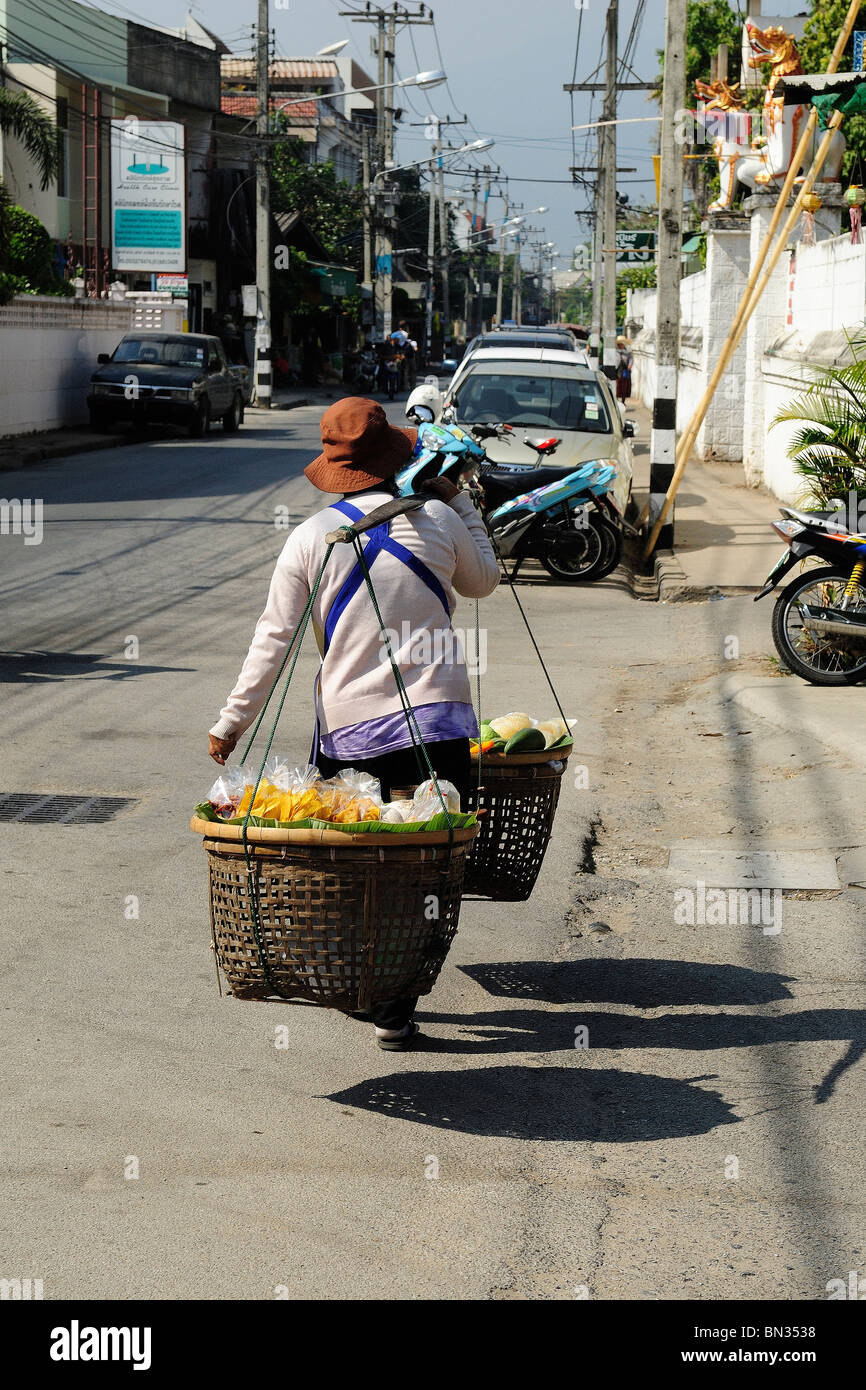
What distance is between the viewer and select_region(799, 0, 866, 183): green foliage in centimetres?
3256

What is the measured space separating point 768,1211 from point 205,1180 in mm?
1321

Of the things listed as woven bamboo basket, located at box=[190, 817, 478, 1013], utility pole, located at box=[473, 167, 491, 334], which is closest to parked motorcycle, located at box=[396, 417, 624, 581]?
woven bamboo basket, located at box=[190, 817, 478, 1013]

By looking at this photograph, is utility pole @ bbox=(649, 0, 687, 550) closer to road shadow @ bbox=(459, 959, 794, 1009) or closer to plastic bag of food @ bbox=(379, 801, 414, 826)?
road shadow @ bbox=(459, 959, 794, 1009)

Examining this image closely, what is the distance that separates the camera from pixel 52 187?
4081 cm

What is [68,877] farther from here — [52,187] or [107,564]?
[52,187]

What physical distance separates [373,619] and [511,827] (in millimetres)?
870

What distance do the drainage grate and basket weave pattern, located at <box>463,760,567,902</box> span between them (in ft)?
8.44

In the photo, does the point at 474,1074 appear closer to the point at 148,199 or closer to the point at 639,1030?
the point at 639,1030

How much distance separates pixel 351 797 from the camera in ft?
14.3

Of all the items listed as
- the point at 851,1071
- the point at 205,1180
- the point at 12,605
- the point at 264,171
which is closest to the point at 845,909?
the point at 851,1071

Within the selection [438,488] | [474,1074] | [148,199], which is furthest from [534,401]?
[148,199]

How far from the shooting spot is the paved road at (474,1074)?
361cm

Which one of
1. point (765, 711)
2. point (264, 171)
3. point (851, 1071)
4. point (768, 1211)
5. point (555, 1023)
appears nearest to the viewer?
point (768, 1211)

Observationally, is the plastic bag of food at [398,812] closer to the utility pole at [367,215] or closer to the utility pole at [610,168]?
the utility pole at [610,168]
